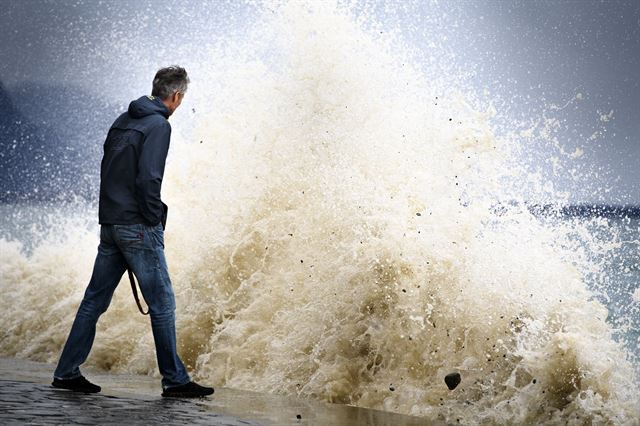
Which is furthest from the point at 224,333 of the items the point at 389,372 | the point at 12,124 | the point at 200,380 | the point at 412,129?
the point at 12,124

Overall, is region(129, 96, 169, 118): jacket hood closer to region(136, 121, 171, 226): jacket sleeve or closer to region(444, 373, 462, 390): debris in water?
region(136, 121, 171, 226): jacket sleeve

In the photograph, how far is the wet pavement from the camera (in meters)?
4.30

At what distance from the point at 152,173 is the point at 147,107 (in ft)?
1.44

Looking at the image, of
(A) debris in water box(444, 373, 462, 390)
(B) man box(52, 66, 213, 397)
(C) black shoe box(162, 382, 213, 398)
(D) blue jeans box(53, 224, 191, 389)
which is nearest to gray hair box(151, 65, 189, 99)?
(B) man box(52, 66, 213, 397)

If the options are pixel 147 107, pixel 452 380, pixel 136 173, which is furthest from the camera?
pixel 452 380

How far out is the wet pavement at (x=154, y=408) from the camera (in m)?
4.30

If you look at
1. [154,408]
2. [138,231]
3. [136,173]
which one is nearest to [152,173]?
[136,173]

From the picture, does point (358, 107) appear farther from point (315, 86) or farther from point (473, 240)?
point (473, 240)

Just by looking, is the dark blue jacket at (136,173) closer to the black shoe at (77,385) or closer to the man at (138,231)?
the man at (138,231)

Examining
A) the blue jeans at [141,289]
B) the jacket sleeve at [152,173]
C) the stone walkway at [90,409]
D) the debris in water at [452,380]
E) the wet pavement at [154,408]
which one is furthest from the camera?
the debris in water at [452,380]

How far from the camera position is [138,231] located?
5094 mm

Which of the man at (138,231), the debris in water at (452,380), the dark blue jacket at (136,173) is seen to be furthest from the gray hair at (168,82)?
the debris in water at (452,380)

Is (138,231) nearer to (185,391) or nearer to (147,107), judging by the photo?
(147,107)

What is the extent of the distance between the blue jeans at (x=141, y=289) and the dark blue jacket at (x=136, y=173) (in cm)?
8
